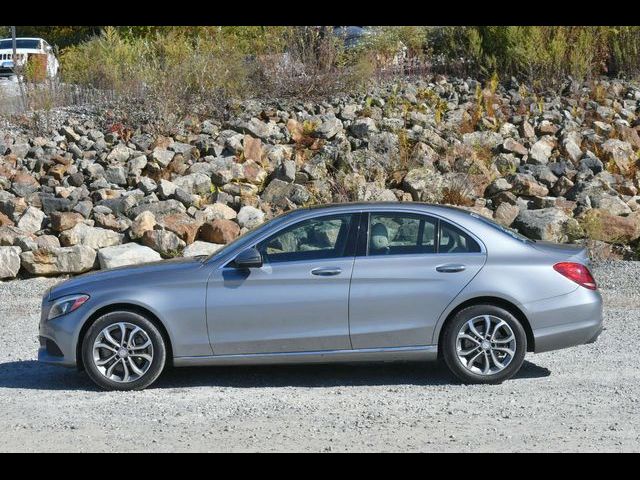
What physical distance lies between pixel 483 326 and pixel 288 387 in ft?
5.41


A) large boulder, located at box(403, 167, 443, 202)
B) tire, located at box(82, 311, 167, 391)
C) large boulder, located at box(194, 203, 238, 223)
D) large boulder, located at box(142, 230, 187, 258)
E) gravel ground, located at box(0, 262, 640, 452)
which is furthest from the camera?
large boulder, located at box(403, 167, 443, 202)

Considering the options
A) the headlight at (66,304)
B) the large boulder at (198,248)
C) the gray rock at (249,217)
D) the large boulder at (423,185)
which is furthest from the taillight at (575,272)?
the large boulder at (423,185)

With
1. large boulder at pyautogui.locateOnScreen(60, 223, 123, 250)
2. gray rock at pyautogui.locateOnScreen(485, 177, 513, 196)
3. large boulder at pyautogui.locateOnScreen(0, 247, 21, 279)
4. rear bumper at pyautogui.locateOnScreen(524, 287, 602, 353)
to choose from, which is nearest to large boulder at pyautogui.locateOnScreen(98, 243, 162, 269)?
large boulder at pyautogui.locateOnScreen(60, 223, 123, 250)

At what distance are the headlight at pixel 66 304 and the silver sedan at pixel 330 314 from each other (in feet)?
0.04

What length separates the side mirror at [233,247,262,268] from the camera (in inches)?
327

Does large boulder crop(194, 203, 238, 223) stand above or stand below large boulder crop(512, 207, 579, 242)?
above

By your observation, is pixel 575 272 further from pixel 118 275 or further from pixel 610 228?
pixel 610 228

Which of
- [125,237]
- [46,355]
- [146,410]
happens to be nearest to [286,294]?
[146,410]

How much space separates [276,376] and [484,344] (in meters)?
1.81

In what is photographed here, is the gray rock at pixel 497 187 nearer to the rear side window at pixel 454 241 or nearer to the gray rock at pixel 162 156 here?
the gray rock at pixel 162 156

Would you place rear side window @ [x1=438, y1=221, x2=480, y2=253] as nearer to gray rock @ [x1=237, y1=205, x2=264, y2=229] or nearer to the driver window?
the driver window

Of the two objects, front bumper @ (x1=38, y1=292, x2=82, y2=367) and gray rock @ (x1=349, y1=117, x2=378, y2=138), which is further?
gray rock @ (x1=349, y1=117, x2=378, y2=138)

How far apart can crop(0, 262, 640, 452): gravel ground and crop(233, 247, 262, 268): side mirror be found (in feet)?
3.30

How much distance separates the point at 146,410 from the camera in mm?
7691
